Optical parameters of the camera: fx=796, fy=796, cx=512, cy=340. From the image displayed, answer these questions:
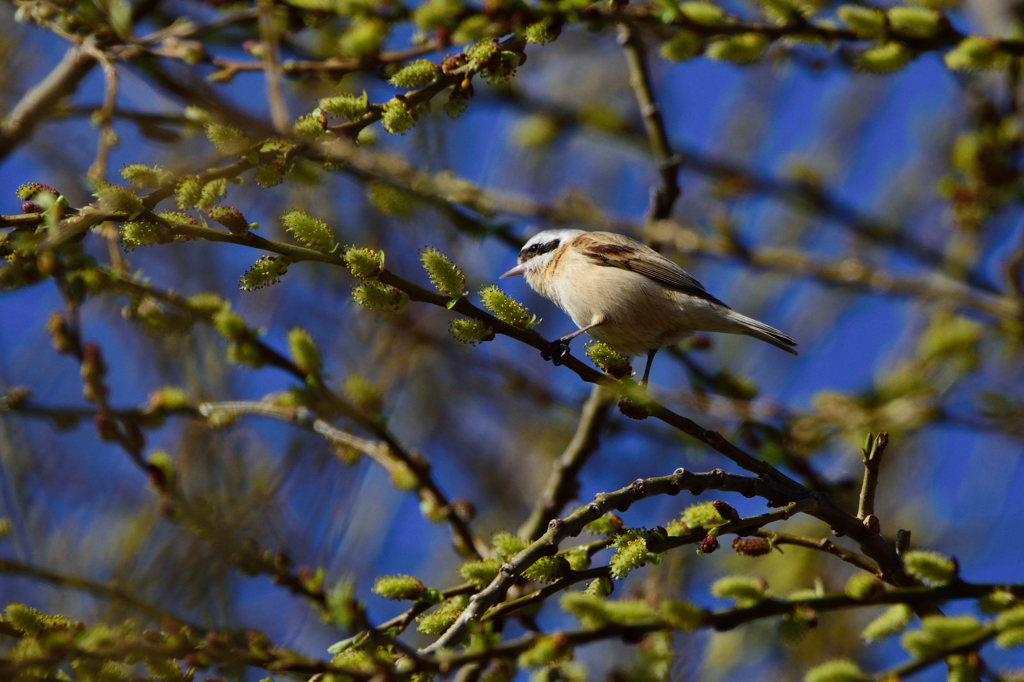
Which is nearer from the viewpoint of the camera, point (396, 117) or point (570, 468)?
point (396, 117)

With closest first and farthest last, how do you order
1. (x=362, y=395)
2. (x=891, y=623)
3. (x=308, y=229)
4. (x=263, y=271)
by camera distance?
(x=891, y=623) < (x=308, y=229) < (x=263, y=271) < (x=362, y=395)

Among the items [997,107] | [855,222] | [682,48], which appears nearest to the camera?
[682,48]

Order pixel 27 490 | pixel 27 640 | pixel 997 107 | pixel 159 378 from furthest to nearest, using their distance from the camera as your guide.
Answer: pixel 997 107
pixel 159 378
pixel 27 490
pixel 27 640

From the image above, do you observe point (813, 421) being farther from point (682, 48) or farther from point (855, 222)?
point (855, 222)

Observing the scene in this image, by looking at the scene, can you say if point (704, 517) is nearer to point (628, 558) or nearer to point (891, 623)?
point (628, 558)

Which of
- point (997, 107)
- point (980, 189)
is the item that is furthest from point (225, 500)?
point (997, 107)

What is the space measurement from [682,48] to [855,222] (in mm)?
3390

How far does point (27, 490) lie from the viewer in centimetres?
276

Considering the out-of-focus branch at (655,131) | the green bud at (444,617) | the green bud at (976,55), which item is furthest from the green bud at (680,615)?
the out-of-focus branch at (655,131)

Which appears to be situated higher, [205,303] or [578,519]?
[205,303]

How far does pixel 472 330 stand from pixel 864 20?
2.30 metres

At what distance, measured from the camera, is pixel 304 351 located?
2900 millimetres

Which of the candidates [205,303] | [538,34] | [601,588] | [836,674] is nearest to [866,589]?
[836,674]

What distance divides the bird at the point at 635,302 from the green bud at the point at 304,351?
1.57m
